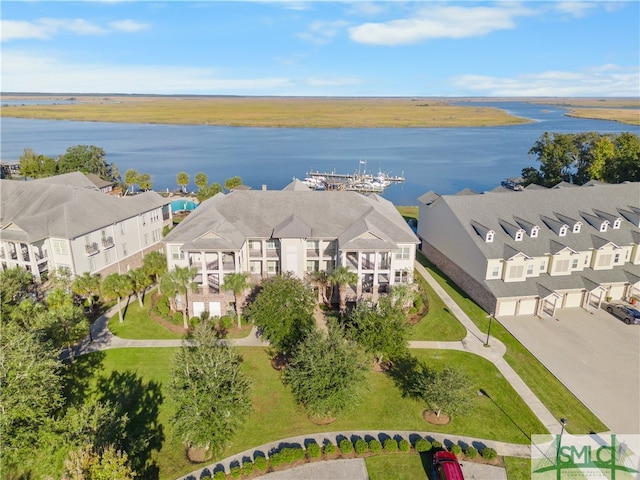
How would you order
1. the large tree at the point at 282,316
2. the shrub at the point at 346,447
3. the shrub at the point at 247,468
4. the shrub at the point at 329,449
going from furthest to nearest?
the large tree at the point at 282,316
the shrub at the point at 346,447
the shrub at the point at 329,449
the shrub at the point at 247,468

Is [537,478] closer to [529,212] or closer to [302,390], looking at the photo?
[302,390]

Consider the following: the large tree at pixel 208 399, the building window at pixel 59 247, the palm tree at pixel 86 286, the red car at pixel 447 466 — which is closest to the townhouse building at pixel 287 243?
the palm tree at pixel 86 286

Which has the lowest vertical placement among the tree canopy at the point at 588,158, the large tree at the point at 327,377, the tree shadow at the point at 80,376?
the tree shadow at the point at 80,376

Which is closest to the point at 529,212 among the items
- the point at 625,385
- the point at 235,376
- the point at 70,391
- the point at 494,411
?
the point at 625,385

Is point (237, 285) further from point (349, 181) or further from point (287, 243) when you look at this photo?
point (349, 181)

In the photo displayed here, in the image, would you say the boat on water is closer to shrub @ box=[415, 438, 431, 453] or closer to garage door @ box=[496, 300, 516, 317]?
garage door @ box=[496, 300, 516, 317]

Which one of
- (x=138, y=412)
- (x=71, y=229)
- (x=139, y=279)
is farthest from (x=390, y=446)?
(x=71, y=229)

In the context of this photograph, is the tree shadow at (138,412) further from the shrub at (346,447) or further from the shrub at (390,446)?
the shrub at (390,446)
